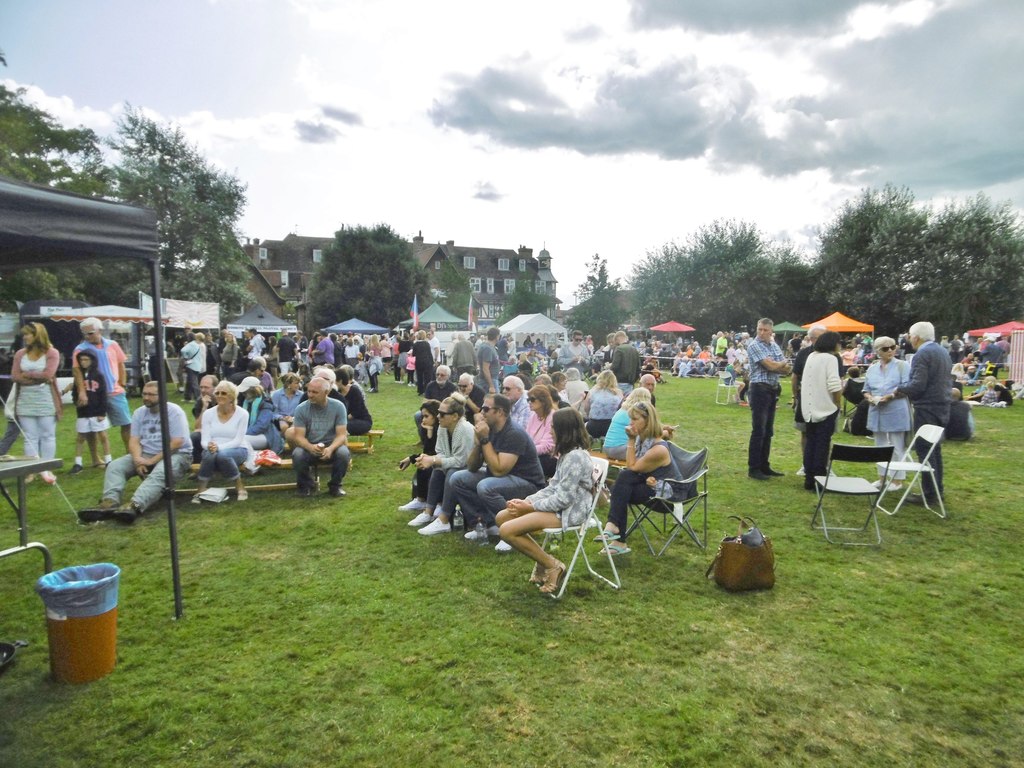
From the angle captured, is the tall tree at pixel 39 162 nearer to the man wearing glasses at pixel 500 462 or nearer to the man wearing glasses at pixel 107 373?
the man wearing glasses at pixel 107 373

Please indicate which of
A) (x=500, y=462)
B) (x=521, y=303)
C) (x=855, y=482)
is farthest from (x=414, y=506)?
(x=521, y=303)

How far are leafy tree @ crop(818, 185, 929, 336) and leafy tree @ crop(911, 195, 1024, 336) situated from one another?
1.81 ft

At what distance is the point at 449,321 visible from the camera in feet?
101

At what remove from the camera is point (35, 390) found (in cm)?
678

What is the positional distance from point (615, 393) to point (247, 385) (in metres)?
4.95

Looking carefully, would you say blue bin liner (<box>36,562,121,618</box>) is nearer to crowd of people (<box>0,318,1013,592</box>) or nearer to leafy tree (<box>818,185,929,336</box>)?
crowd of people (<box>0,318,1013,592</box>)

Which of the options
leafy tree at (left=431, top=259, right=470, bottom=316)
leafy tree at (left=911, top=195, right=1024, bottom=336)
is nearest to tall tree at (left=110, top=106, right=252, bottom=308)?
leafy tree at (left=431, top=259, right=470, bottom=316)

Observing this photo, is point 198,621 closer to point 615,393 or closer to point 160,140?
point 615,393

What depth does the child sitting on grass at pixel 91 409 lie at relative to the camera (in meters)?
7.45

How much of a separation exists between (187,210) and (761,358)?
34010 mm

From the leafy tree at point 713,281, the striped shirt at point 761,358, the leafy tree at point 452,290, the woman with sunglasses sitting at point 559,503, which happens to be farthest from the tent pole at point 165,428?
the leafy tree at point 452,290

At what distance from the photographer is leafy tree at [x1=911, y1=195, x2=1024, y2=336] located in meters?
30.8

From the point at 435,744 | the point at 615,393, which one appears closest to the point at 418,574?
the point at 435,744

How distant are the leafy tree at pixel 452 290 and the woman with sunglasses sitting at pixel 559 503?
1836 inches
